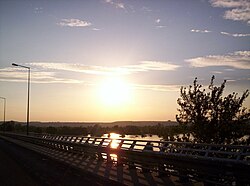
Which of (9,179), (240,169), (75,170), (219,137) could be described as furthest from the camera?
(219,137)

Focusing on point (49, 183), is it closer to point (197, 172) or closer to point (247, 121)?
point (197, 172)

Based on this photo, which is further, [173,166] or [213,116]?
[213,116]

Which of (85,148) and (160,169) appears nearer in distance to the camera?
(160,169)

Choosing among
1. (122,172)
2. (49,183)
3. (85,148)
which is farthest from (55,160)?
(49,183)

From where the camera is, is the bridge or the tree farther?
the tree

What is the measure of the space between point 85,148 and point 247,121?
33.1ft

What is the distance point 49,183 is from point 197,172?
525 centimetres

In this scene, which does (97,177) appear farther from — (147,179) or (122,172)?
(147,179)

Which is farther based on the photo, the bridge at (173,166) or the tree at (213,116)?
the tree at (213,116)

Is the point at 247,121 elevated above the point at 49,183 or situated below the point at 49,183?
above

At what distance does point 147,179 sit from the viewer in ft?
48.2

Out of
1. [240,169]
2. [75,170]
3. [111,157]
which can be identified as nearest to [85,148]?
[111,157]

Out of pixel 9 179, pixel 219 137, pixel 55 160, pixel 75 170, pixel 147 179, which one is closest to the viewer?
pixel 147 179

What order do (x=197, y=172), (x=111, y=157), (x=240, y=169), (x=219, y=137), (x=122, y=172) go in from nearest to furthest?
1. (x=240, y=169)
2. (x=197, y=172)
3. (x=122, y=172)
4. (x=111, y=157)
5. (x=219, y=137)
